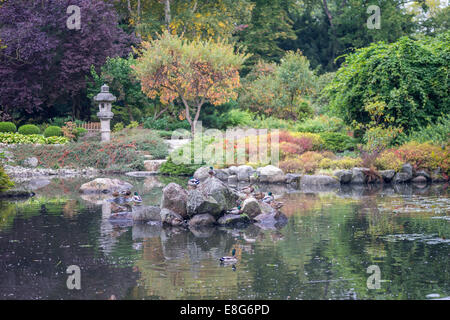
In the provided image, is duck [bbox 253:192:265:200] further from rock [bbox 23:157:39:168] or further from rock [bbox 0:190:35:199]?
rock [bbox 23:157:39:168]

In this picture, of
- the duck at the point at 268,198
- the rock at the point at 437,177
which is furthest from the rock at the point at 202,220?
the rock at the point at 437,177

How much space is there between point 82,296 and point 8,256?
2.77 metres

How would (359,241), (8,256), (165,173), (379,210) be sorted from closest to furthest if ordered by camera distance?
(8,256) → (359,241) → (379,210) → (165,173)

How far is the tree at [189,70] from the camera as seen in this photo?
93.8 feet

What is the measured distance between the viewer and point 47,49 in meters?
31.4

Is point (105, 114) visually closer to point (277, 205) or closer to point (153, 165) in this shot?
point (153, 165)

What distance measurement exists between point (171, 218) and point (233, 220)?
4.40 ft

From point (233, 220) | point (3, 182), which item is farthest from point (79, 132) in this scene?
point (233, 220)

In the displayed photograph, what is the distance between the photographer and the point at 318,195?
55.6ft

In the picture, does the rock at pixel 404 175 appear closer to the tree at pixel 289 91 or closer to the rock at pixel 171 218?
the rock at pixel 171 218

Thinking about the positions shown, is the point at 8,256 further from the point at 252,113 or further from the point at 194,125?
the point at 252,113
